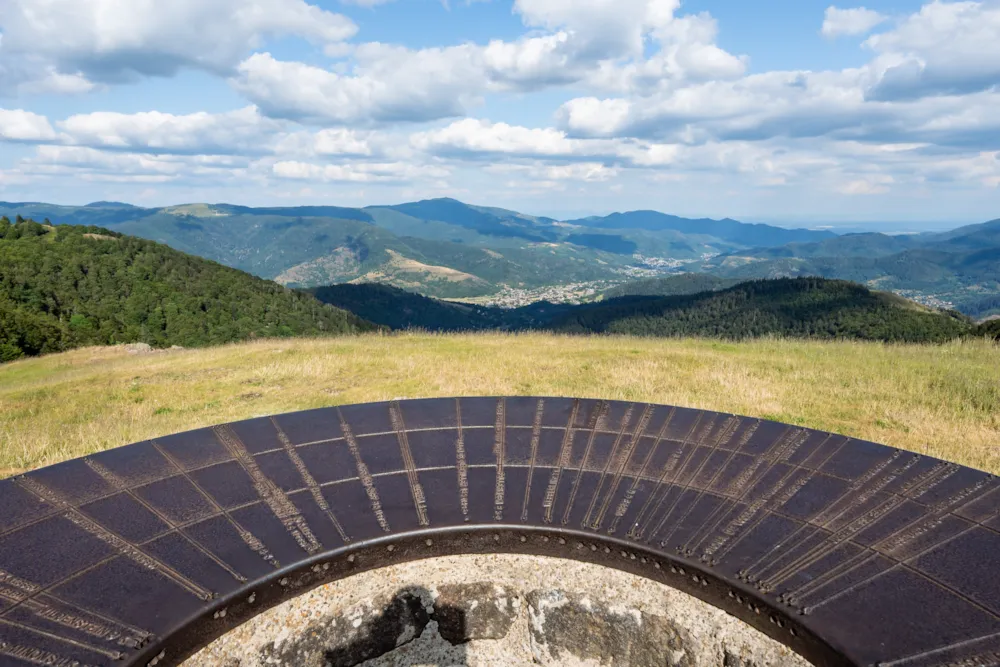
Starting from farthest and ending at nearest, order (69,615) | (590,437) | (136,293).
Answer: (136,293) < (590,437) < (69,615)

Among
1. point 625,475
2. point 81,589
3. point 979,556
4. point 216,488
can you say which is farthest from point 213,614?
point 979,556

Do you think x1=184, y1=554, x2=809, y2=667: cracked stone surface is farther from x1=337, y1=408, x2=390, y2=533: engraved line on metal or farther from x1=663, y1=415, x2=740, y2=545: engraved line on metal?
x1=663, y1=415, x2=740, y2=545: engraved line on metal

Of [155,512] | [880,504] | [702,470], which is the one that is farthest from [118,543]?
[880,504]

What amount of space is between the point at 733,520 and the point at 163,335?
86.5 meters

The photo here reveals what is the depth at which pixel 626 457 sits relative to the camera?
215 inches

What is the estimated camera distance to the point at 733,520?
4.30 metres

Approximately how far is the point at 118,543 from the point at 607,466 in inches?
166

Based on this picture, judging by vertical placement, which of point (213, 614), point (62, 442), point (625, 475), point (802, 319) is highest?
point (625, 475)

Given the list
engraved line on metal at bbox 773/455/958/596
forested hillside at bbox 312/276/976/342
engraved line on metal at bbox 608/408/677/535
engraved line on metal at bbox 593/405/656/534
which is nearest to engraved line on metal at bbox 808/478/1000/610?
engraved line on metal at bbox 773/455/958/596

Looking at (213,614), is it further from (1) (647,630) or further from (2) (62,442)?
(2) (62,442)

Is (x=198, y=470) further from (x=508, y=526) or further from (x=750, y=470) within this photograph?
(x=750, y=470)

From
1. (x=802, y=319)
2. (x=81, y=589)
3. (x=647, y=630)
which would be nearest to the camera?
(x=81, y=589)

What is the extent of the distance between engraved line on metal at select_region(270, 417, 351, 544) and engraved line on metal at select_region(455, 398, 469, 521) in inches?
39.9

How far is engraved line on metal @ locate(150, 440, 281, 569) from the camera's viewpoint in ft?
12.7
